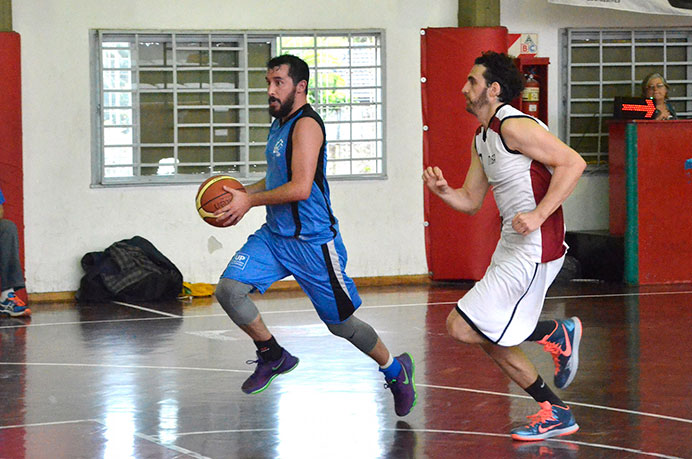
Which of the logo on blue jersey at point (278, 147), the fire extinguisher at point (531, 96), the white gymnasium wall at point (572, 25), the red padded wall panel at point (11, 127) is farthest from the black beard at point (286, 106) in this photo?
the white gymnasium wall at point (572, 25)

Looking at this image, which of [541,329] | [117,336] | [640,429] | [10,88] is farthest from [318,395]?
[10,88]

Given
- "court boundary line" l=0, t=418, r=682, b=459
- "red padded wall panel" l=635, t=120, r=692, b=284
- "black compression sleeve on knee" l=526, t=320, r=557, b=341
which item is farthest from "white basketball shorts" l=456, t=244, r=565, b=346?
"red padded wall panel" l=635, t=120, r=692, b=284

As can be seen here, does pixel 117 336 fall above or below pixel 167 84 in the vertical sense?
below

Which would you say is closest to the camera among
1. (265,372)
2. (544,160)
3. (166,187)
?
(544,160)

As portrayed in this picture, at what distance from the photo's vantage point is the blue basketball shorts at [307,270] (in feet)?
17.5

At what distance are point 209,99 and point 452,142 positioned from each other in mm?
2532

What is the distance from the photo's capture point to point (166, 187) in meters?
10.4

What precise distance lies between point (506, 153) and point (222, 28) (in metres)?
6.15

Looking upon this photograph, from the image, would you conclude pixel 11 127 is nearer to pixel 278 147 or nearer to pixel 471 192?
pixel 278 147

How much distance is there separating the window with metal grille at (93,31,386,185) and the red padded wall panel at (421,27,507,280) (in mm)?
540

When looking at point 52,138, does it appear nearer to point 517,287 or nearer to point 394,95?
point 394,95

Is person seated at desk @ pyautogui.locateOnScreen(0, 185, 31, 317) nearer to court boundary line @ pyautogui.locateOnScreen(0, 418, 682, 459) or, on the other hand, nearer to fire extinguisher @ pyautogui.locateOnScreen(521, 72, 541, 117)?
court boundary line @ pyautogui.locateOnScreen(0, 418, 682, 459)

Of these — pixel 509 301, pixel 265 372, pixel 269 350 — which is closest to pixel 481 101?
pixel 509 301

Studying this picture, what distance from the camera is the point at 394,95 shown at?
10.9 meters
